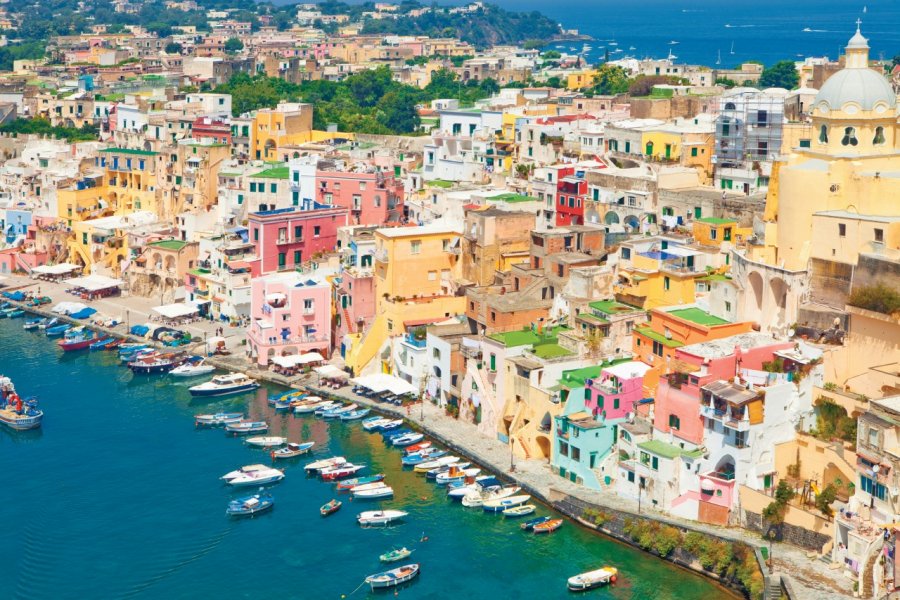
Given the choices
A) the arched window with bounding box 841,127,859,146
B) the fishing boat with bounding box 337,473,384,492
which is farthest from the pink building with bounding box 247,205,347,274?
the arched window with bounding box 841,127,859,146

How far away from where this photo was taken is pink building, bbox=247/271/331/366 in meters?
48.7

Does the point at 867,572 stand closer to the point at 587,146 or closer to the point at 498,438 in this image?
the point at 498,438

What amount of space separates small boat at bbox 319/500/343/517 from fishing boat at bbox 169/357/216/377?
12.9 meters

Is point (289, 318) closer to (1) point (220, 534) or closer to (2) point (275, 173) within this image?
(2) point (275, 173)

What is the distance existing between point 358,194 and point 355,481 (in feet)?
64.6

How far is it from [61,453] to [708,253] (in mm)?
19831

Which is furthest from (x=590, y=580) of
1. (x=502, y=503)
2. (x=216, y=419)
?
(x=216, y=419)

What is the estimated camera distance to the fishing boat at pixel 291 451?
4116 cm

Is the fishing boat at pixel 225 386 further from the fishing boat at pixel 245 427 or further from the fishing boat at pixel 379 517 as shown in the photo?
the fishing boat at pixel 379 517

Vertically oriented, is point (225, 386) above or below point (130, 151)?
Answer: below

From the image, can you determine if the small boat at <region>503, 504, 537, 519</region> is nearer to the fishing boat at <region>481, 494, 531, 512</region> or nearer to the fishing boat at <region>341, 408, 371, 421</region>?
the fishing boat at <region>481, 494, 531, 512</region>

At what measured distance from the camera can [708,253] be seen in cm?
4309

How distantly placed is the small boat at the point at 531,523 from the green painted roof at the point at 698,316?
6.98 metres

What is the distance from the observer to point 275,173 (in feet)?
197
